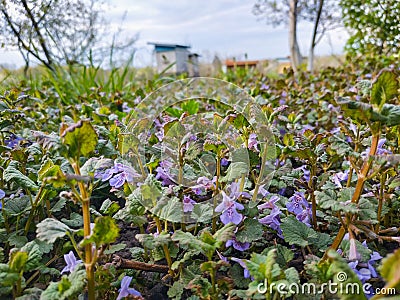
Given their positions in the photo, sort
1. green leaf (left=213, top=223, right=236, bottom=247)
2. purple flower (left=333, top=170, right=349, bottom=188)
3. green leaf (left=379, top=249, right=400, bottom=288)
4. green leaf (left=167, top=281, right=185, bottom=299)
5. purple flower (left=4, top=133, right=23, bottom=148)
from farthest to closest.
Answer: purple flower (left=4, top=133, right=23, bottom=148) < purple flower (left=333, top=170, right=349, bottom=188) < green leaf (left=167, top=281, right=185, bottom=299) < green leaf (left=213, top=223, right=236, bottom=247) < green leaf (left=379, top=249, right=400, bottom=288)

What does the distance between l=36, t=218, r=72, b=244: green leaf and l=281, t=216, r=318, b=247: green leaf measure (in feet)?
2.05

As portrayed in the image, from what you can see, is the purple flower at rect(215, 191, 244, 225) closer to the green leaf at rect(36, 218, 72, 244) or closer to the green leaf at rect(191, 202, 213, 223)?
the green leaf at rect(191, 202, 213, 223)

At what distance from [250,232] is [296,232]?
149 mm

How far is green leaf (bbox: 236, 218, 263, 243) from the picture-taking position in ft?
3.88

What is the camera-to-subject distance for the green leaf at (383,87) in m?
0.94

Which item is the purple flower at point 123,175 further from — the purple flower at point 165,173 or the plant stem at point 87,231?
the plant stem at point 87,231

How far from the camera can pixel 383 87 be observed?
0.96 meters

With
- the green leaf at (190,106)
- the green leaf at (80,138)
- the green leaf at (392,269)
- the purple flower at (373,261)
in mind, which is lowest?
the purple flower at (373,261)

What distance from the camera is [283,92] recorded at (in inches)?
147

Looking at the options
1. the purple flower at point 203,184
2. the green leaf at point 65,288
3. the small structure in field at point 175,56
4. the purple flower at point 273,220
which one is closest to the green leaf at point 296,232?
the purple flower at point 273,220

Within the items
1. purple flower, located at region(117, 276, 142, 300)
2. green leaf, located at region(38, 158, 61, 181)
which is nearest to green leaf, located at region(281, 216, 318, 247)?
purple flower, located at region(117, 276, 142, 300)

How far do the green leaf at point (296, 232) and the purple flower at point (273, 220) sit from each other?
0.10ft

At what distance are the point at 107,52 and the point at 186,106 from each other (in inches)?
200

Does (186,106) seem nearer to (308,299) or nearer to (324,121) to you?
(324,121)
